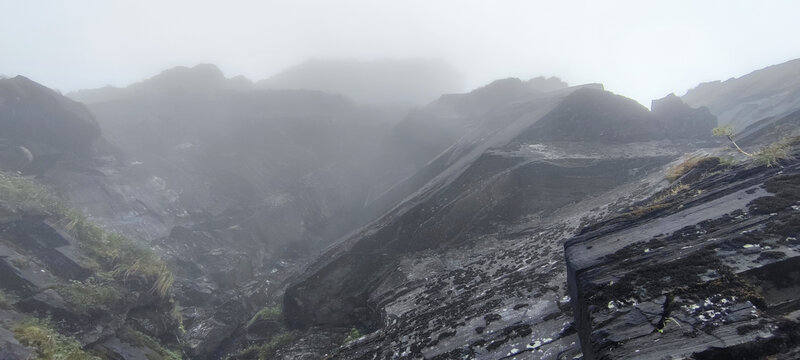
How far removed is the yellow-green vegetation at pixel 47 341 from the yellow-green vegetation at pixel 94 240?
5.87 metres

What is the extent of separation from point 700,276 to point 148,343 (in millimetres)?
24772

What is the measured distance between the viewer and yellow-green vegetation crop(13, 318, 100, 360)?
15713 millimetres

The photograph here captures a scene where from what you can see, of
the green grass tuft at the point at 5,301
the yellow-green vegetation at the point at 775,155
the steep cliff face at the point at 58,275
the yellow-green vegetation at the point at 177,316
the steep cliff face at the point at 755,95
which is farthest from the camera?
the steep cliff face at the point at 755,95

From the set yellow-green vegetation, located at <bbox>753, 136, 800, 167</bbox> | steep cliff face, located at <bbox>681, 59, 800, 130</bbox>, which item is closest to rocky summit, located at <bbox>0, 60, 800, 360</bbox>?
yellow-green vegetation, located at <bbox>753, 136, 800, 167</bbox>

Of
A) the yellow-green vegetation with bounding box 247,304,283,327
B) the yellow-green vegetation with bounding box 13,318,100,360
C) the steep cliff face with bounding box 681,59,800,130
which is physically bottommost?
the yellow-green vegetation with bounding box 247,304,283,327

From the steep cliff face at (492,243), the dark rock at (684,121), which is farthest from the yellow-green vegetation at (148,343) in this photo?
the dark rock at (684,121)

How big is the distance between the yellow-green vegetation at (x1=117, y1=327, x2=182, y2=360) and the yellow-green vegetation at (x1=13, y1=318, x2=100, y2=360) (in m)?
2.87

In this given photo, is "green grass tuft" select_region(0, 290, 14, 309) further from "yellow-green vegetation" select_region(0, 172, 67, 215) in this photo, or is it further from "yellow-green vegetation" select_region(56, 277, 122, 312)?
"yellow-green vegetation" select_region(0, 172, 67, 215)

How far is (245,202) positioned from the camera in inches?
1687

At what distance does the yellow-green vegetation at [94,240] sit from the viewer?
942 inches

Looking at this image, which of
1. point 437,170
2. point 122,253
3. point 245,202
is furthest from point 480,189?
point 245,202

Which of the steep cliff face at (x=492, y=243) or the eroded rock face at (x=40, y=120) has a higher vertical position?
the eroded rock face at (x=40, y=120)

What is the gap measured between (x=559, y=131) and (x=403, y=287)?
1744 centimetres

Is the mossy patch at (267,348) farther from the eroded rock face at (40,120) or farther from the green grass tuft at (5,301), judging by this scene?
the eroded rock face at (40,120)
